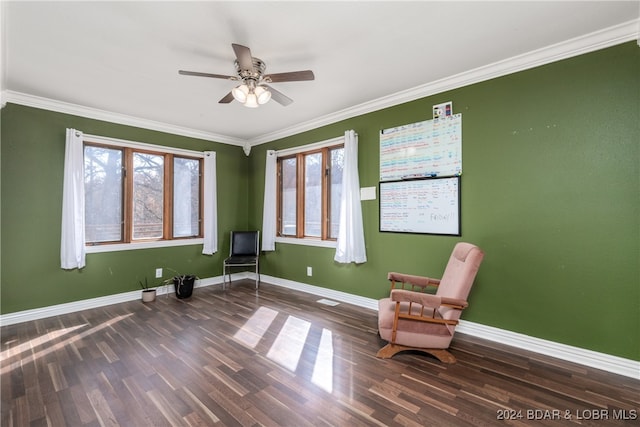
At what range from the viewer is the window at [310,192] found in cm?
410

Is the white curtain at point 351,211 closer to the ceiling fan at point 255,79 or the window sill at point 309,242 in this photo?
the window sill at point 309,242

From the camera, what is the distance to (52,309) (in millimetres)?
3377

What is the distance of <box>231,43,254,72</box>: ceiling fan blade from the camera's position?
6.19ft

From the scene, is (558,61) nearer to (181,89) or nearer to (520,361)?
(520,361)

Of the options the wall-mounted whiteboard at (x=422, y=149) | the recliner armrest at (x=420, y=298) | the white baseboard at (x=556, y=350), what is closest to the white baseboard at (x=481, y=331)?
the white baseboard at (x=556, y=350)

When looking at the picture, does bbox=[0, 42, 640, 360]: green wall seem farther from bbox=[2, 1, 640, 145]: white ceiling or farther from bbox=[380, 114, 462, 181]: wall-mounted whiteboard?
bbox=[2, 1, 640, 145]: white ceiling

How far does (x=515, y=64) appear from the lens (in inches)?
99.7

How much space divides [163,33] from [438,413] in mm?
3220

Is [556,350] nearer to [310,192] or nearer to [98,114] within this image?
[310,192]

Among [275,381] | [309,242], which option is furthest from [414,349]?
[309,242]

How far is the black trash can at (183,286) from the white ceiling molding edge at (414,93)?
2.25 meters

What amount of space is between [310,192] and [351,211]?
106 cm

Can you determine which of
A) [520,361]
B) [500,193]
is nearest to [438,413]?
[520,361]

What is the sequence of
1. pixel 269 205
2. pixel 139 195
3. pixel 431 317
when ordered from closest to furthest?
pixel 431 317 → pixel 139 195 → pixel 269 205
